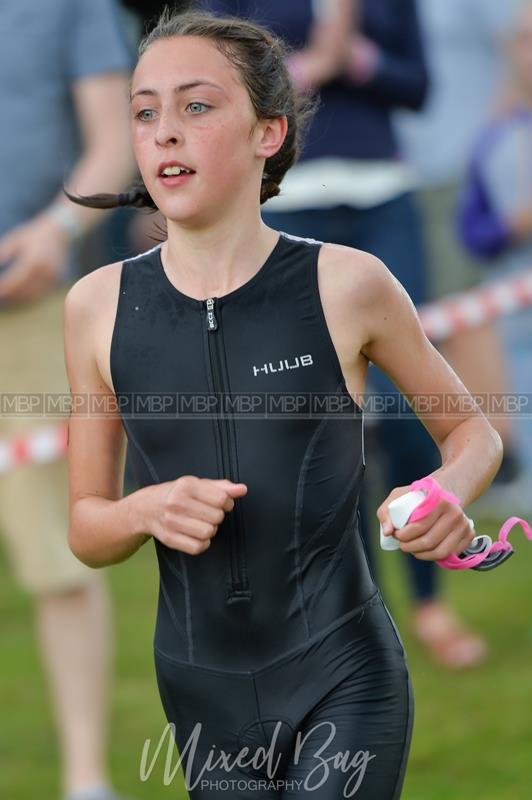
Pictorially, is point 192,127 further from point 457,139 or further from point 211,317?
point 457,139

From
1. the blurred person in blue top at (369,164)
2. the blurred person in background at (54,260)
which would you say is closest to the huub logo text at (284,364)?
the blurred person in background at (54,260)

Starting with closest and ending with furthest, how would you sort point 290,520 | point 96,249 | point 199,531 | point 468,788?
point 199,531, point 290,520, point 468,788, point 96,249

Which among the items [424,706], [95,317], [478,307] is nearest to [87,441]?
[95,317]

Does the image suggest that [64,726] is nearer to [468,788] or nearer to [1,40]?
[468,788]

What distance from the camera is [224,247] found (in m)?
3.20

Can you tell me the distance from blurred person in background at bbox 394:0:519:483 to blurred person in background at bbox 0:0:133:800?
10.8 feet

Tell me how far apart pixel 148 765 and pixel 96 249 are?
4345mm

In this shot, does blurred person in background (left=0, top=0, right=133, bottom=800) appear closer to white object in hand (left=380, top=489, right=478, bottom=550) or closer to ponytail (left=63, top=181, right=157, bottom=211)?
ponytail (left=63, top=181, right=157, bottom=211)

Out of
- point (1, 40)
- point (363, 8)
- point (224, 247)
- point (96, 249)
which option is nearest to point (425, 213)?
point (96, 249)

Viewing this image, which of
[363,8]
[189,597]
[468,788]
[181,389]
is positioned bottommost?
[468,788]

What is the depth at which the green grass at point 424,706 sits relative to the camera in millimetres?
4969

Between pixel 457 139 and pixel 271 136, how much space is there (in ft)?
18.8

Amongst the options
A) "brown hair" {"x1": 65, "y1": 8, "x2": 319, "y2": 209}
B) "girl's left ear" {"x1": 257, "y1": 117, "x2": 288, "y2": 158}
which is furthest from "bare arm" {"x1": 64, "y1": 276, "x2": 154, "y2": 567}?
"girl's left ear" {"x1": 257, "y1": 117, "x2": 288, "y2": 158}

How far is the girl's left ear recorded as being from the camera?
3248 mm
